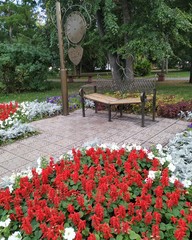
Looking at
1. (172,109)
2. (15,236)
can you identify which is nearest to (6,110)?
(172,109)

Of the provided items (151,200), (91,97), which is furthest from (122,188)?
(91,97)

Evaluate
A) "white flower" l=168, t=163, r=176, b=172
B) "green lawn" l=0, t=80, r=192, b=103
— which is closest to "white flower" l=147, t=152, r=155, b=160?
"white flower" l=168, t=163, r=176, b=172

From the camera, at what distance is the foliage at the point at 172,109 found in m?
5.27

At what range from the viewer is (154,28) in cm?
800

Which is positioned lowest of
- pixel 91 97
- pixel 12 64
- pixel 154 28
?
pixel 91 97

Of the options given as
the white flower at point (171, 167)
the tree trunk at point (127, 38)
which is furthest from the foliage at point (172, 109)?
the tree trunk at point (127, 38)

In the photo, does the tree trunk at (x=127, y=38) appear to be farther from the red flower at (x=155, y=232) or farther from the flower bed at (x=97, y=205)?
the red flower at (x=155, y=232)

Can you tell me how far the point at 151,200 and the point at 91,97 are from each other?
3877mm

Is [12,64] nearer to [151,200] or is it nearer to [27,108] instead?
[27,108]

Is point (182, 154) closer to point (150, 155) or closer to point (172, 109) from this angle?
point (150, 155)

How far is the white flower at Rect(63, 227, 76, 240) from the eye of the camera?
156 centimetres

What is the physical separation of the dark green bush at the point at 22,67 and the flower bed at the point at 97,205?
9017 mm

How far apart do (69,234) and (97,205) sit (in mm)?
296

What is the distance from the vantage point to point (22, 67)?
10.7m
